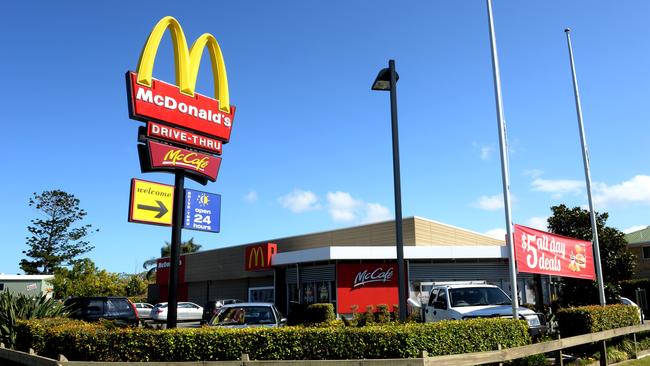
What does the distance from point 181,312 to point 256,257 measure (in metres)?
7.30

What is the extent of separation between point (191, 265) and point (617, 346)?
3679cm

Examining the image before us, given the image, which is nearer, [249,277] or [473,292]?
[473,292]

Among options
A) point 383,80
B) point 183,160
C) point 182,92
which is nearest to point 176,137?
point 183,160

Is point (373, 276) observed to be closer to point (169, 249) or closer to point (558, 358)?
point (558, 358)

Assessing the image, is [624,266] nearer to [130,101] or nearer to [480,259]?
[480,259]

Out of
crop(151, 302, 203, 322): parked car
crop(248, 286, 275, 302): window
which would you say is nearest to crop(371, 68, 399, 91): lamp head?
crop(248, 286, 275, 302): window

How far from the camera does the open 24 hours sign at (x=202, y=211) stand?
13305mm

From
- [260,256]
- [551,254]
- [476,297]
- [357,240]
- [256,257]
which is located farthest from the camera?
[256,257]

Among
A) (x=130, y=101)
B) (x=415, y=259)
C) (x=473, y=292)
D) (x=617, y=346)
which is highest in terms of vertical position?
(x=130, y=101)

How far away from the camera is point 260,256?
3306 cm

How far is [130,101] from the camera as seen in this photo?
12.1m

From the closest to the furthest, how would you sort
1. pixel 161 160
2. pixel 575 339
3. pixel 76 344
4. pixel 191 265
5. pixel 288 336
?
pixel 288 336
pixel 76 344
pixel 575 339
pixel 161 160
pixel 191 265

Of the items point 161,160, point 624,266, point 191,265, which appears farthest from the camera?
point 191,265

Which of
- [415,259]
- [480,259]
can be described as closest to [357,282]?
[415,259]
